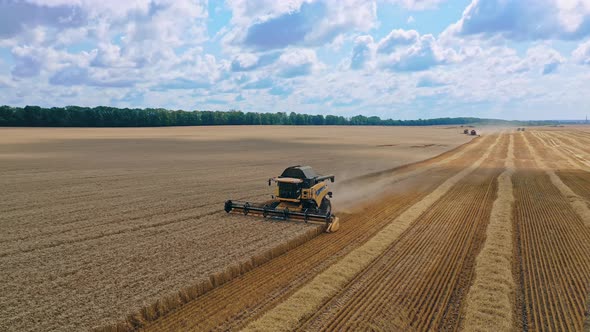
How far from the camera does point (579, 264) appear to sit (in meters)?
14.4

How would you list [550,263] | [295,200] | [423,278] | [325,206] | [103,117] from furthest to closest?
[103,117], [325,206], [295,200], [550,263], [423,278]

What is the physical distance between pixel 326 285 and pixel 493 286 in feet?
17.7

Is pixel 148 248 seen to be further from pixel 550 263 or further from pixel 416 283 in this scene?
pixel 550 263

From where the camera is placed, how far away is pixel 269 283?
500 inches

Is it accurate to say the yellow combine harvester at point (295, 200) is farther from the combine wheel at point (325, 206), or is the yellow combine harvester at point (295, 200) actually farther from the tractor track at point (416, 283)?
the tractor track at point (416, 283)

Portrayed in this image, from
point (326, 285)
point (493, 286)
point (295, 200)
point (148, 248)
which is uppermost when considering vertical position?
point (295, 200)

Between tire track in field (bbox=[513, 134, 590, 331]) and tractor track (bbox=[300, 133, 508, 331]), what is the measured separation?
5.69ft

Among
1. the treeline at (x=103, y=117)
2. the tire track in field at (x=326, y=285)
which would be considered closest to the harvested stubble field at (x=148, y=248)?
the tire track in field at (x=326, y=285)

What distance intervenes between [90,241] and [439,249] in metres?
14.3

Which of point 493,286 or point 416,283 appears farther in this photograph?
point 416,283

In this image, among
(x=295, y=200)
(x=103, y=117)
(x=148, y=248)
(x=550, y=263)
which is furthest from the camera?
(x=103, y=117)

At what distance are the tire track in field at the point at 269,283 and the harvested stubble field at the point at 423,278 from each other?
4cm

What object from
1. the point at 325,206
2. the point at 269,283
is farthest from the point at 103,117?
the point at 269,283

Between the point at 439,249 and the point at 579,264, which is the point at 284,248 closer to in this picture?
the point at 439,249
